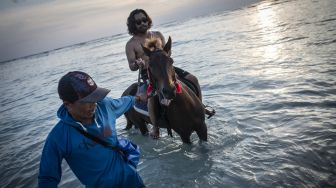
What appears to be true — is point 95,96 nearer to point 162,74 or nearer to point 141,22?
point 162,74

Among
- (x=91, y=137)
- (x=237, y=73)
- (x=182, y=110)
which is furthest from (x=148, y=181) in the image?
(x=237, y=73)

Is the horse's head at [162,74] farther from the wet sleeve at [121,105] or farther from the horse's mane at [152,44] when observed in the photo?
the wet sleeve at [121,105]

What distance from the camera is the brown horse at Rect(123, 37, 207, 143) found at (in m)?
4.48

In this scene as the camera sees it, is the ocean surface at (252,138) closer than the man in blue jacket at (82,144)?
No

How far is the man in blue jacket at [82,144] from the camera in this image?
9.20 ft

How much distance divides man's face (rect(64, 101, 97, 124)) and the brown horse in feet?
4.91

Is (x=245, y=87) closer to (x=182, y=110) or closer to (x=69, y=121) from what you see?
(x=182, y=110)

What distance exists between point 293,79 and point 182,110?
18.3ft

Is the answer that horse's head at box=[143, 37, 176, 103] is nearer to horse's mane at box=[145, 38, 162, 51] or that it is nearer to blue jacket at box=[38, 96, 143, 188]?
horse's mane at box=[145, 38, 162, 51]

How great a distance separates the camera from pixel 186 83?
626cm

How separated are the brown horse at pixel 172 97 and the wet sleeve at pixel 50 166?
203cm

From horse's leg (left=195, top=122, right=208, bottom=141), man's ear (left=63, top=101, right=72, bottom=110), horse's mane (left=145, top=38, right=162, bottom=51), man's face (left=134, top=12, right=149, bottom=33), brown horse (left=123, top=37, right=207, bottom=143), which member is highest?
man's face (left=134, top=12, right=149, bottom=33)

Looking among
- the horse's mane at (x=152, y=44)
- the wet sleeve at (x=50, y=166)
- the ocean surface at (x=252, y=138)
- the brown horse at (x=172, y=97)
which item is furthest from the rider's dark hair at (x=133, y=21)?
the wet sleeve at (x=50, y=166)

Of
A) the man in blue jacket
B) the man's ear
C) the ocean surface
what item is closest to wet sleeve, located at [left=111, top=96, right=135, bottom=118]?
the man in blue jacket
